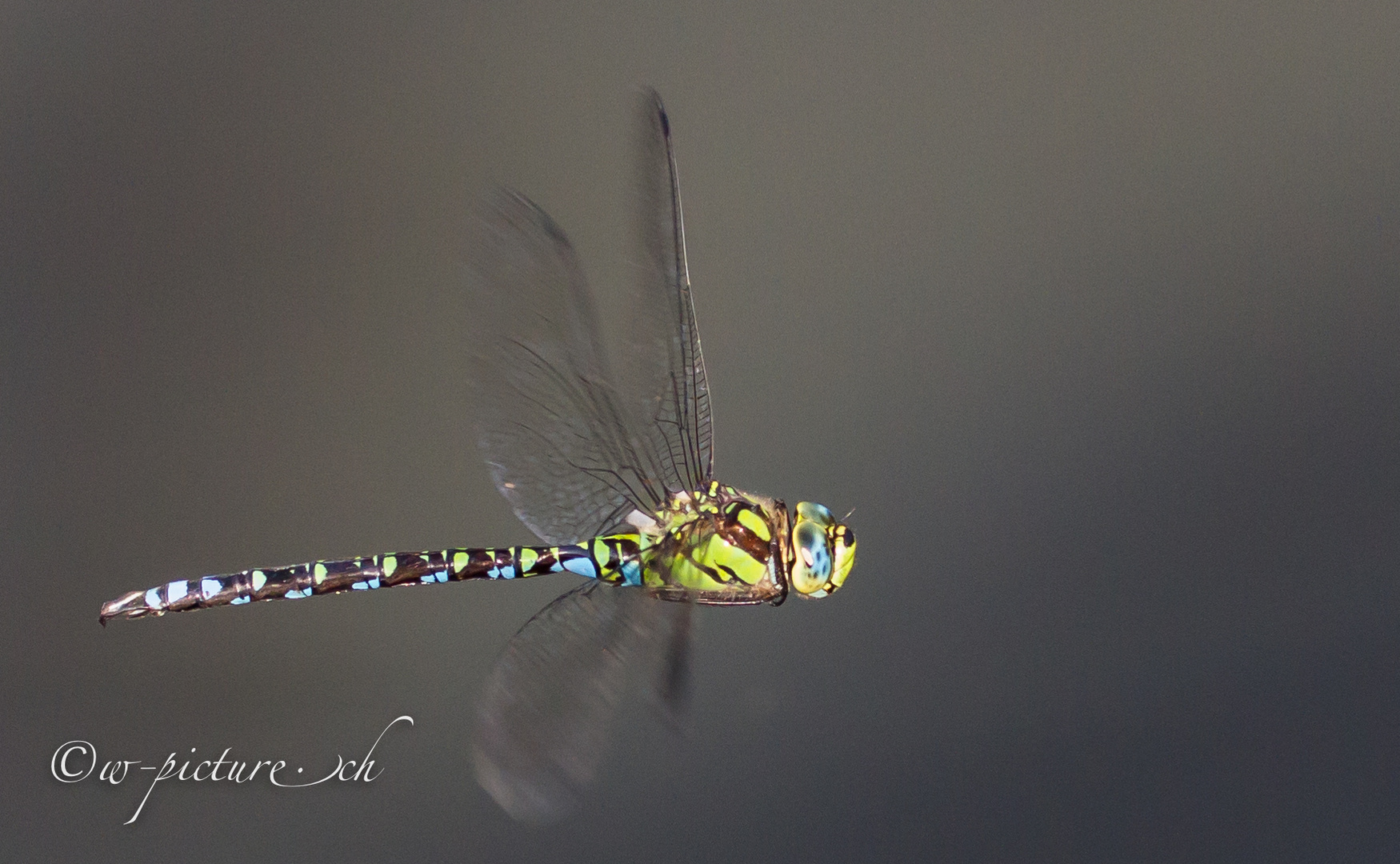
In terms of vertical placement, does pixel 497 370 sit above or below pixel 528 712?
above

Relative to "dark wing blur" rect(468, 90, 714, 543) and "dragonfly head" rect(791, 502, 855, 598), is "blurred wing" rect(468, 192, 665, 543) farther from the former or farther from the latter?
"dragonfly head" rect(791, 502, 855, 598)

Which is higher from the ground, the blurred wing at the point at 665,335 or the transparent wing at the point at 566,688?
the blurred wing at the point at 665,335

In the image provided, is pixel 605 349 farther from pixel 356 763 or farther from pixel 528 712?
pixel 356 763

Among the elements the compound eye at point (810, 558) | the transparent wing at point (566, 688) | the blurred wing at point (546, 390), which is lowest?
the transparent wing at point (566, 688)

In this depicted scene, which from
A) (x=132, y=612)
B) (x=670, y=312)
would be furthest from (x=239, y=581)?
(x=670, y=312)

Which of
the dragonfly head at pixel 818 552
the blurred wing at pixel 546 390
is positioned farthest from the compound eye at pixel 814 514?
the blurred wing at pixel 546 390

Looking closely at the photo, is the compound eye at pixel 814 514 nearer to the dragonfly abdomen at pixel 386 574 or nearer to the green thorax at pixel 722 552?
the green thorax at pixel 722 552

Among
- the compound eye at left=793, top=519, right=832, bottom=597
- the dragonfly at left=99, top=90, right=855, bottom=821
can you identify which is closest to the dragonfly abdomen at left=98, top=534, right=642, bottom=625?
the dragonfly at left=99, top=90, right=855, bottom=821

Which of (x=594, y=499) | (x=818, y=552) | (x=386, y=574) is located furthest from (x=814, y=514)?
(x=386, y=574)
